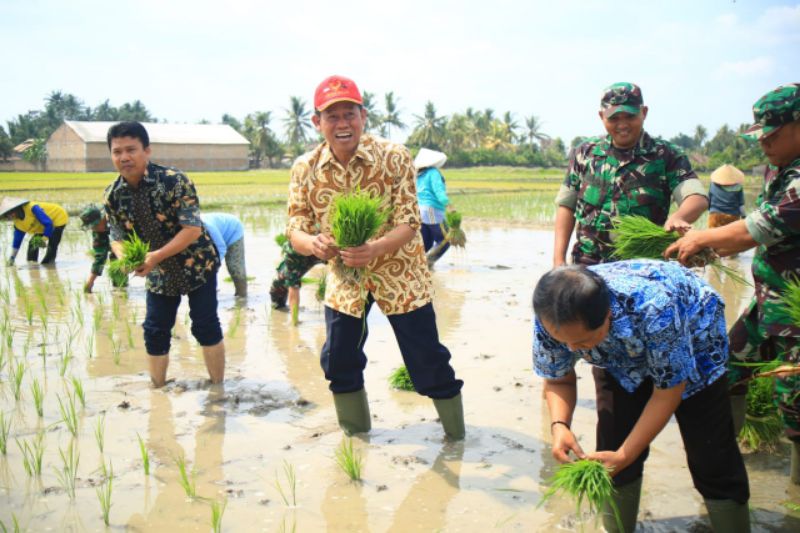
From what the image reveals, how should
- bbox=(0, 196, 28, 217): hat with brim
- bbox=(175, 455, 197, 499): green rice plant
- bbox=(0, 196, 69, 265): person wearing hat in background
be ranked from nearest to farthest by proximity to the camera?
bbox=(175, 455, 197, 499): green rice plant < bbox=(0, 196, 28, 217): hat with brim < bbox=(0, 196, 69, 265): person wearing hat in background

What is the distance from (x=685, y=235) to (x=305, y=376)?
2.73 metres

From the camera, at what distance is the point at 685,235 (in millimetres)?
2838

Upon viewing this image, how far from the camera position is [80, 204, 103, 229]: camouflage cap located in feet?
22.9

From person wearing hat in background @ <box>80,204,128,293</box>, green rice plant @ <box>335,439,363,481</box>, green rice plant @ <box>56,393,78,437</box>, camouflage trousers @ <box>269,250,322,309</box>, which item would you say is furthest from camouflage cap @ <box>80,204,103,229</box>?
green rice plant @ <box>335,439,363,481</box>

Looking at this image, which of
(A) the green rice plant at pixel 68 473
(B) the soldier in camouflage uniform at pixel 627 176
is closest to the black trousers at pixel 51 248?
(A) the green rice plant at pixel 68 473

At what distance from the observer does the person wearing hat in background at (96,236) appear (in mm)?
7027

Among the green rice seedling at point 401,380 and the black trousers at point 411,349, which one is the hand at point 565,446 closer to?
the black trousers at point 411,349

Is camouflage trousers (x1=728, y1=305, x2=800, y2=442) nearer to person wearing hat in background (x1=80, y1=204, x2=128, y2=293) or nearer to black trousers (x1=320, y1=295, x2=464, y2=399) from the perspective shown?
black trousers (x1=320, y1=295, x2=464, y2=399)

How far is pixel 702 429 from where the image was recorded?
7.19 ft

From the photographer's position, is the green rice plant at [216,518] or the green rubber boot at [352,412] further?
the green rubber boot at [352,412]

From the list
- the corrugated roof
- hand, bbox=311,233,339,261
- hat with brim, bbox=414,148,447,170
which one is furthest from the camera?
the corrugated roof

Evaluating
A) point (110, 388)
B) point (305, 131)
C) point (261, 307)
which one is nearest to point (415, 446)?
point (110, 388)

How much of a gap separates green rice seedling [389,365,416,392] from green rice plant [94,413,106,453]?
1.70 meters

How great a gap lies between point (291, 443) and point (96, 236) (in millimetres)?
4926
